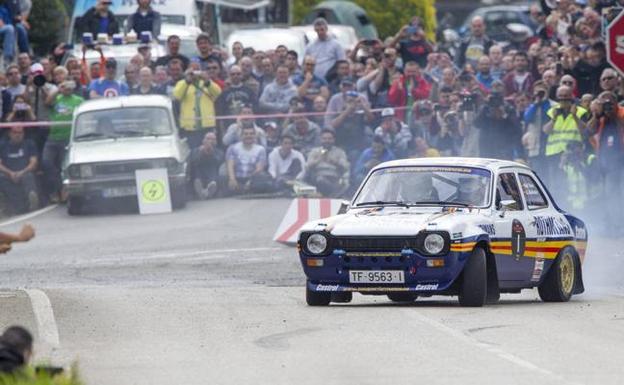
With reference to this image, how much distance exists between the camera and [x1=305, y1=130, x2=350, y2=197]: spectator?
29.5m

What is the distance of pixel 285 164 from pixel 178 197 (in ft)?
7.19

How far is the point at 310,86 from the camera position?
31.7 metres

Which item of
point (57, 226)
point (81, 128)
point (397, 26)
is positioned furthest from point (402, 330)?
point (397, 26)

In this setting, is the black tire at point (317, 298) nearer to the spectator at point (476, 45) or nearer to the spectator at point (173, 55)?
the spectator at point (173, 55)

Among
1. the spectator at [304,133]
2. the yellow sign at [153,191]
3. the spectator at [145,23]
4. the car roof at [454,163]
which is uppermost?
the spectator at [145,23]

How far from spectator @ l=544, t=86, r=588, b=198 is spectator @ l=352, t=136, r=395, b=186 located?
328 cm

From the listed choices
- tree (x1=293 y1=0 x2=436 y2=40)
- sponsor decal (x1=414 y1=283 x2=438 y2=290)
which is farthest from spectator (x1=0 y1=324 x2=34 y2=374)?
tree (x1=293 y1=0 x2=436 y2=40)

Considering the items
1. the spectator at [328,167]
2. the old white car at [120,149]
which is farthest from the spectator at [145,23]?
the spectator at [328,167]

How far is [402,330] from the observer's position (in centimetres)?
1406

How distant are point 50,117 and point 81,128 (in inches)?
43.8

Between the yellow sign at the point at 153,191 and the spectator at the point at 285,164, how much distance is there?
2.37 m

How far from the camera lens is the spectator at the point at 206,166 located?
30875mm

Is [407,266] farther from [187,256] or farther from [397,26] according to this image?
[397,26]

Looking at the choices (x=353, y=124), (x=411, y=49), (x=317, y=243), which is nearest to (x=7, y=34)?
(x=353, y=124)
